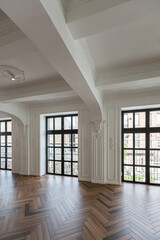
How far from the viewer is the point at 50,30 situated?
5.08 ft

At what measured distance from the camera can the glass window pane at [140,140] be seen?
5266mm

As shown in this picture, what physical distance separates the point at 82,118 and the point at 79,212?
10.7ft

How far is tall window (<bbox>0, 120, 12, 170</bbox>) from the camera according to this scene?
7.88 metres

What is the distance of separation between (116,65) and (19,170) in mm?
6422

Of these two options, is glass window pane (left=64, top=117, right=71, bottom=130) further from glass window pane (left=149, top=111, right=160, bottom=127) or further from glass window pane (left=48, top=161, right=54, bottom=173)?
glass window pane (left=149, top=111, right=160, bottom=127)

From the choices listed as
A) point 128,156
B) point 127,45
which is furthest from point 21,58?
point 128,156

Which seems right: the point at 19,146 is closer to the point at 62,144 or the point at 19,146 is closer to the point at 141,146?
the point at 62,144

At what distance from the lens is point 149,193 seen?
4.20 meters

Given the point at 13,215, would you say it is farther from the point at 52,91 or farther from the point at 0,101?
the point at 0,101

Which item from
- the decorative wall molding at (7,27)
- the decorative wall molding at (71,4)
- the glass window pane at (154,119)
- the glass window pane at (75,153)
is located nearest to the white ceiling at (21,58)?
the decorative wall molding at (7,27)

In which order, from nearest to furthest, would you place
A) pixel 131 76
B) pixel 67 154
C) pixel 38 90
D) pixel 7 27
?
1. pixel 7 27
2. pixel 131 76
3. pixel 38 90
4. pixel 67 154

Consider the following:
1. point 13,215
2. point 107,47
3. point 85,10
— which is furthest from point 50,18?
point 13,215

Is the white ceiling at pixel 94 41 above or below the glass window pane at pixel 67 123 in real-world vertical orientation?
above

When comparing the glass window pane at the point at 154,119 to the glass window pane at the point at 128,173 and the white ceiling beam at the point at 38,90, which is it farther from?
the white ceiling beam at the point at 38,90
